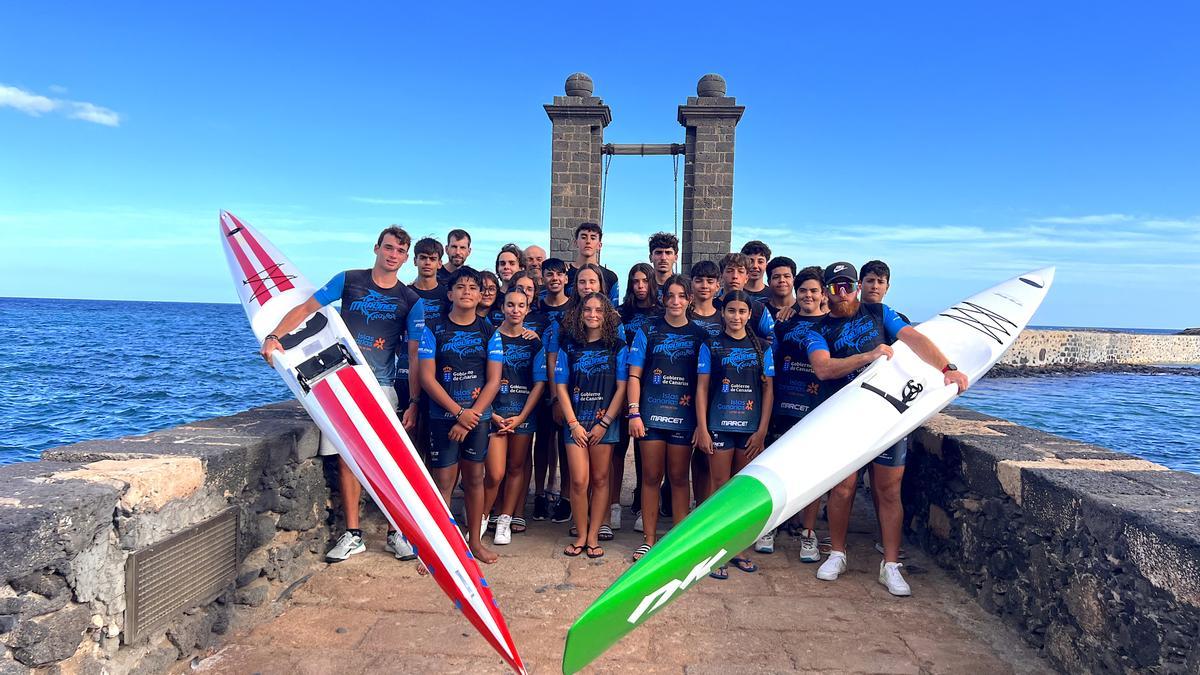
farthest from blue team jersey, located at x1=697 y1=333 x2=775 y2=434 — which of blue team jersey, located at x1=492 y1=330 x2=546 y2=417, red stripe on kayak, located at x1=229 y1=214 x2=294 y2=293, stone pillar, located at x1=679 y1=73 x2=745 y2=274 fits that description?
stone pillar, located at x1=679 y1=73 x2=745 y2=274

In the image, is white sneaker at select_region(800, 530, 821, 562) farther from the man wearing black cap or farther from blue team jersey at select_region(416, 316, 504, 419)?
blue team jersey at select_region(416, 316, 504, 419)

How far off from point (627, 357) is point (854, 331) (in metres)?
1.24

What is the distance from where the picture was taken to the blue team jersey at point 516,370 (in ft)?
13.1

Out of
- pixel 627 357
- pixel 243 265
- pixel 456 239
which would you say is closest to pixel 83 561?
pixel 627 357

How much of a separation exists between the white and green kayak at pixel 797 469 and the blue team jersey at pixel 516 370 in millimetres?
1435

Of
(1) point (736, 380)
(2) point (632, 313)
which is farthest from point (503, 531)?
(1) point (736, 380)

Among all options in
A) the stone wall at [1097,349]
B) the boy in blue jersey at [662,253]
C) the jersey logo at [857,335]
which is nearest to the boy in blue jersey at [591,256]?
the boy in blue jersey at [662,253]

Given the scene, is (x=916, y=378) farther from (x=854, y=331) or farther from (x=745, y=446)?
(x=745, y=446)

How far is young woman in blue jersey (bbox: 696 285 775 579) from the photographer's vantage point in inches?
149

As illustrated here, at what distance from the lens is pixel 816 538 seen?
407 cm

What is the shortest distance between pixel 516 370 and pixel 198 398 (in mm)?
21616

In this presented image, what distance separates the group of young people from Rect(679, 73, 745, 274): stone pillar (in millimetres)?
5022

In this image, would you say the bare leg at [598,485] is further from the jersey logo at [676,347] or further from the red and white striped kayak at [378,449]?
Result: the red and white striped kayak at [378,449]

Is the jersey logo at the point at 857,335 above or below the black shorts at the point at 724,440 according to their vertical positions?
above
